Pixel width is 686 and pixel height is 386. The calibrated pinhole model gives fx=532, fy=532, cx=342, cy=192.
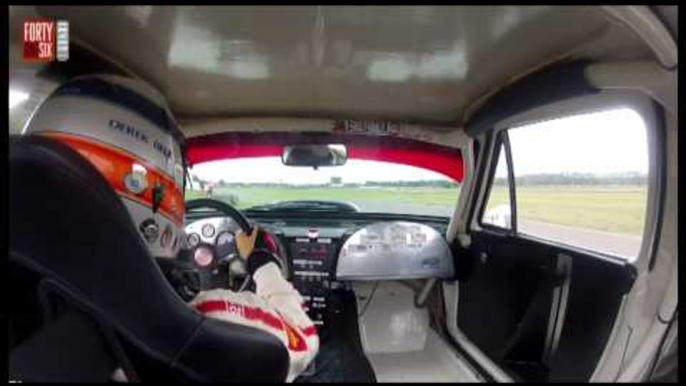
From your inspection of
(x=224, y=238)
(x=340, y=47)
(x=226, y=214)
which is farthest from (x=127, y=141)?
(x=224, y=238)

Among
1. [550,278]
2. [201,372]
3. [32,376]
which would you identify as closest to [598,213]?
[550,278]

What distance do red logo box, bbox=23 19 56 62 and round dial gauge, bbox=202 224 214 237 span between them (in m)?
1.67

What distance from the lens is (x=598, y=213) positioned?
2027mm

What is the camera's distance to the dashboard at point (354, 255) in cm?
300

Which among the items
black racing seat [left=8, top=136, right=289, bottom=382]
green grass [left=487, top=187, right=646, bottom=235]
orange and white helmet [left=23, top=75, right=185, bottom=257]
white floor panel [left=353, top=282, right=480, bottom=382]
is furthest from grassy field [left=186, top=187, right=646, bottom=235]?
black racing seat [left=8, top=136, right=289, bottom=382]

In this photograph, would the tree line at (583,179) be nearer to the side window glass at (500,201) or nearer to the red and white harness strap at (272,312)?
the side window glass at (500,201)

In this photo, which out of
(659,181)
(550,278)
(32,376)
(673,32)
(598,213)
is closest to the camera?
(32,376)

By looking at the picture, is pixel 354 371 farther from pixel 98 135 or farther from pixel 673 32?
pixel 673 32

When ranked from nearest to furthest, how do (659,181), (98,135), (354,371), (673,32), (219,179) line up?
(673,32) < (98,135) < (659,181) < (354,371) < (219,179)

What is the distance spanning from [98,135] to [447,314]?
2.45m

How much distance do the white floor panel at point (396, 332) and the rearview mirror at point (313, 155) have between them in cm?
81

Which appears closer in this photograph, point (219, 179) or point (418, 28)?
point (418, 28)

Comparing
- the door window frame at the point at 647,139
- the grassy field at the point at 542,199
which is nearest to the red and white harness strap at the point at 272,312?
the grassy field at the point at 542,199

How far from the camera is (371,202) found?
354 centimetres
